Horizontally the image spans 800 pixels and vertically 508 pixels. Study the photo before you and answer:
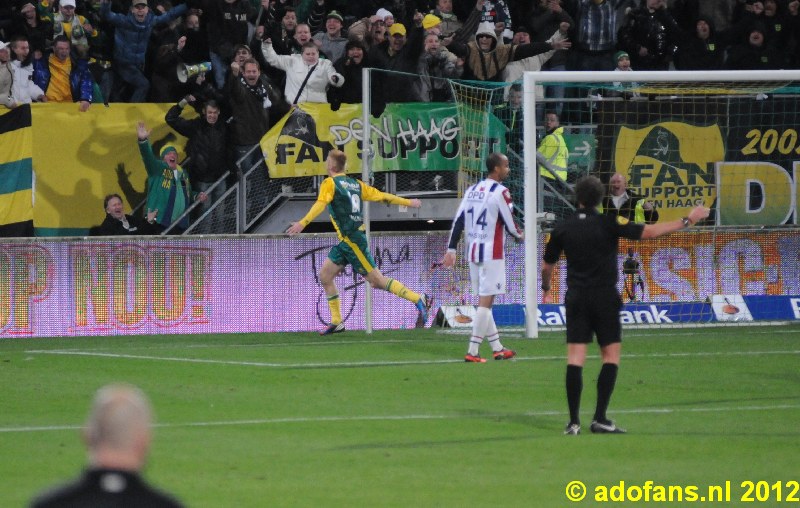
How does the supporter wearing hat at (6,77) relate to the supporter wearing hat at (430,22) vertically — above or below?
below

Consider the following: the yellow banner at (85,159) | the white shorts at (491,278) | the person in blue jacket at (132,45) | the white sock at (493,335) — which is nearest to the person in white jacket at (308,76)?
the yellow banner at (85,159)

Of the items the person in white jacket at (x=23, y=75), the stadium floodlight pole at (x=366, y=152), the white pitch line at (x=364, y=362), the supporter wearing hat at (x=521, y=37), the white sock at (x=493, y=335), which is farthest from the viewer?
the supporter wearing hat at (x=521, y=37)

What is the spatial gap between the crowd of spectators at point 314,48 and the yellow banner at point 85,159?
34 cm

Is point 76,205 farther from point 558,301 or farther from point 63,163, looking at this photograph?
point 558,301

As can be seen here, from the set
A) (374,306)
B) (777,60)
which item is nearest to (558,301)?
(374,306)

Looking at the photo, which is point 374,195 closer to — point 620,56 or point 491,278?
point 491,278

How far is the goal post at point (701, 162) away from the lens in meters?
21.3

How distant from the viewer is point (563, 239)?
10898 millimetres

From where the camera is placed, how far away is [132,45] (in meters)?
22.1

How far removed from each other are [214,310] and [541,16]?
8263 mm

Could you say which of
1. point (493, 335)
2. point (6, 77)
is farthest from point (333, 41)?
point (493, 335)

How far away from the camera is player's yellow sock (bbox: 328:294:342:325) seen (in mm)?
19234

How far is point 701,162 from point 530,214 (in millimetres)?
4970

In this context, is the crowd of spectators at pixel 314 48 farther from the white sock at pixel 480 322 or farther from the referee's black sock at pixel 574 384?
the referee's black sock at pixel 574 384
